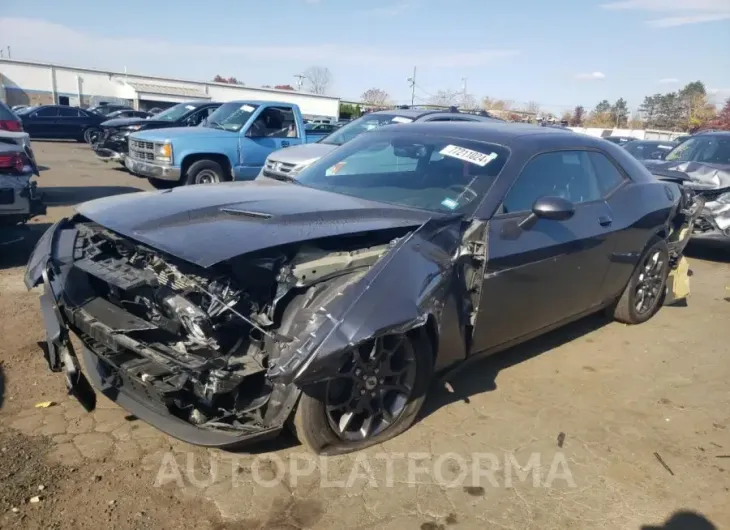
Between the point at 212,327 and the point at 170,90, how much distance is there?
47.4 meters

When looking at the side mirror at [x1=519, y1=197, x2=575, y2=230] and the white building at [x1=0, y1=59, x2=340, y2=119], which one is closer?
the side mirror at [x1=519, y1=197, x2=575, y2=230]

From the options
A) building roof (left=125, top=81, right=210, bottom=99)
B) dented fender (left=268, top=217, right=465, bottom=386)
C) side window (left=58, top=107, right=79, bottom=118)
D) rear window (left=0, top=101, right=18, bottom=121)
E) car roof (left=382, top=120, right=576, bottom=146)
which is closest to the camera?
dented fender (left=268, top=217, right=465, bottom=386)

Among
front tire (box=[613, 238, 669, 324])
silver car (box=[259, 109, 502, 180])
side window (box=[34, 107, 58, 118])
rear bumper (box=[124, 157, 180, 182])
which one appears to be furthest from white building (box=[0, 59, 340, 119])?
front tire (box=[613, 238, 669, 324])

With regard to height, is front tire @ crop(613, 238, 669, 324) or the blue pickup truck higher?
the blue pickup truck

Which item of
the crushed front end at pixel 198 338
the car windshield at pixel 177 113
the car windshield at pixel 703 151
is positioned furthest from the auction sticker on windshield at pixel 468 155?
the car windshield at pixel 177 113

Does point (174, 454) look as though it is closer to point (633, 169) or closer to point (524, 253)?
point (524, 253)

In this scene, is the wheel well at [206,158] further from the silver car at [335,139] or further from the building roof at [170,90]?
the building roof at [170,90]

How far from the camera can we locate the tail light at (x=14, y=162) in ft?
18.4

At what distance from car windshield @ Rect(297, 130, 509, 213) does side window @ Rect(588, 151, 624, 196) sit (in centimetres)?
112

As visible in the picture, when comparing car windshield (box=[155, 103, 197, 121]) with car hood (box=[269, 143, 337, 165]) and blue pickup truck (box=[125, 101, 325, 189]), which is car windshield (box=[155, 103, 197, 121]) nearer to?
blue pickup truck (box=[125, 101, 325, 189])

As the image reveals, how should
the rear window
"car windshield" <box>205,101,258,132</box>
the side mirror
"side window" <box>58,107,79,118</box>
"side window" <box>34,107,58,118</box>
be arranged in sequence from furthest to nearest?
"side window" <box>58,107,79,118</box> → "side window" <box>34,107,58,118</box> → "car windshield" <box>205,101,258,132</box> → the rear window → the side mirror

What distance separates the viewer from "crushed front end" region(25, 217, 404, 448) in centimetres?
264

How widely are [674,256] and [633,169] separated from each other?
3.90ft

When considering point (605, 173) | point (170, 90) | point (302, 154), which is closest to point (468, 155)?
point (605, 173)
